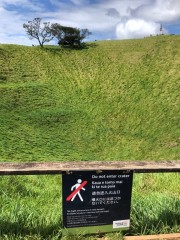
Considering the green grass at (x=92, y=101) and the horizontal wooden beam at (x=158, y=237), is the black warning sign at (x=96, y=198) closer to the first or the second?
the horizontal wooden beam at (x=158, y=237)

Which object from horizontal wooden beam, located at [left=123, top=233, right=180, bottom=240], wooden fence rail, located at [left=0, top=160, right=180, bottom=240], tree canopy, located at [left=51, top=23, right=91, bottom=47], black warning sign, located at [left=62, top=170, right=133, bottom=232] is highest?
tree canopy, located at [left=51, top=23, right=91, bottom=47]

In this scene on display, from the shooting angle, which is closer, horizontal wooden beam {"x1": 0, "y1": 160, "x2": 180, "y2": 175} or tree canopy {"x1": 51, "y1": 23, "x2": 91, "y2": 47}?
horizontal wooden beam {"x1": 0, "y1": 160, "x2": 180, "y2": 175}

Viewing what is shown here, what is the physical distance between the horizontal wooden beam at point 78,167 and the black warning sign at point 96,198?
6 centimetres

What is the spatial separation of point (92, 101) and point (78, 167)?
2355 centimetres

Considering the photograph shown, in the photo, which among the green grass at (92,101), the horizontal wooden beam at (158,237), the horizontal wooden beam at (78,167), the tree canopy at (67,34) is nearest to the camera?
the horizontal wooden beam at (78,167)

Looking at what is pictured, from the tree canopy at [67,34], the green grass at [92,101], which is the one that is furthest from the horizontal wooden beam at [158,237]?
the tree canopy at [67,34]

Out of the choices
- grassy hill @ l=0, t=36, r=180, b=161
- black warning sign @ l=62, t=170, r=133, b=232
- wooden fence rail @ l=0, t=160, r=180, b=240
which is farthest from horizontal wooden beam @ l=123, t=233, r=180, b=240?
grassy hill @ l=0, t=36, r=180, b=161

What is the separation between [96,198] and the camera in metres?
3.88

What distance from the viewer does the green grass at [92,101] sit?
69.1 feet

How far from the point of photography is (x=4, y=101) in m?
25.0

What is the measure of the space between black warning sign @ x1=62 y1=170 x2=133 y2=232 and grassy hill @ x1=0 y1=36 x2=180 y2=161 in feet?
46.4

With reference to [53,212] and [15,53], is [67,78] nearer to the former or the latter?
[15,53]

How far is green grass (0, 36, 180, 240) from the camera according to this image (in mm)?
21047

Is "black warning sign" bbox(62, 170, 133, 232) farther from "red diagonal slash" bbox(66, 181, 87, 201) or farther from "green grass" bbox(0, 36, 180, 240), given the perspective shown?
"green grass" bbox(0, 36, 180, 240)
